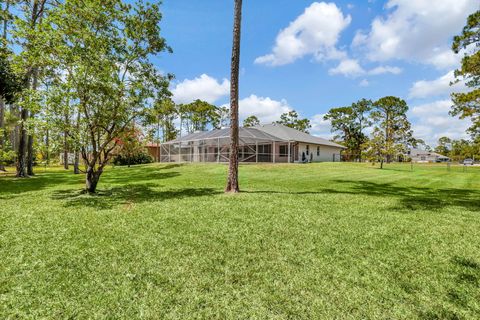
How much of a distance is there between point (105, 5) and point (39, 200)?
7724 mm

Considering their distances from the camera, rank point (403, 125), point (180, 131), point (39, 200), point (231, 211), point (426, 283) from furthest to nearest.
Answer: point (180, 131), point (403, 125), point (39, 200), point (231, 211), point (426, 283)

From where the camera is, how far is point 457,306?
324 cm

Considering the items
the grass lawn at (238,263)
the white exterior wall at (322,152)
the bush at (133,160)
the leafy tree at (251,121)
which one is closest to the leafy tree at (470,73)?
the grass lawn at (238,263)

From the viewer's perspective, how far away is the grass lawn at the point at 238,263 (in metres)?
3.16

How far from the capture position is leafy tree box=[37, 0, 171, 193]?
8.93 meters

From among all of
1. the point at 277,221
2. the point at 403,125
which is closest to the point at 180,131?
the point at 403,125

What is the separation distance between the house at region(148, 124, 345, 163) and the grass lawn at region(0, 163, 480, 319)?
20.2m

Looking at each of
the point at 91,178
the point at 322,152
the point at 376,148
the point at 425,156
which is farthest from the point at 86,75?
the point at 425,156

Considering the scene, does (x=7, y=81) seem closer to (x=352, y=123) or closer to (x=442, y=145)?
(x=352, y=123)

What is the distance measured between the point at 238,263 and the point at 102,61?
8.82 m

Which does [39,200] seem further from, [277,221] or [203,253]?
[277,221]

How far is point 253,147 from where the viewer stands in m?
30.8

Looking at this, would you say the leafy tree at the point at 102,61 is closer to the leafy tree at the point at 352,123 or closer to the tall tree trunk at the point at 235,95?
the tall tree trunk at the point at 235,95

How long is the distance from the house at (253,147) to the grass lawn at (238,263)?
20.2 m
